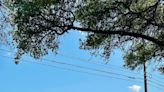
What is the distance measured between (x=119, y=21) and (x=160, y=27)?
184 centimetres

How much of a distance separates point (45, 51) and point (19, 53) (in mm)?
1070

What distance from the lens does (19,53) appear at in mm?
20016

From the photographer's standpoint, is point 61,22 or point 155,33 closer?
point 61,22

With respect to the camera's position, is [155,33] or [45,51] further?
[155,33]

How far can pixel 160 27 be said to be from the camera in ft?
71.4

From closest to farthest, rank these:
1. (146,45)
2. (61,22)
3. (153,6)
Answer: (61,22) → (153,6) → (146,45)

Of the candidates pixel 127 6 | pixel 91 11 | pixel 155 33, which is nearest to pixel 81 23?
pixel 91 11

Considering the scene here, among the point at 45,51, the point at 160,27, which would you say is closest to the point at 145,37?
the point at 160,27

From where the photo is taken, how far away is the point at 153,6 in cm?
2144

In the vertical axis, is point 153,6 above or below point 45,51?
above

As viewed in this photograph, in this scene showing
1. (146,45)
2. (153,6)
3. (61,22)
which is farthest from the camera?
(146,45)

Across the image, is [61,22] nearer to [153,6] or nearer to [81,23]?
[81,23]

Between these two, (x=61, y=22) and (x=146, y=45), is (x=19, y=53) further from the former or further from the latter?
(x=146, y=45)

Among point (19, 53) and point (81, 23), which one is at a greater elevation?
point (81, 23)
